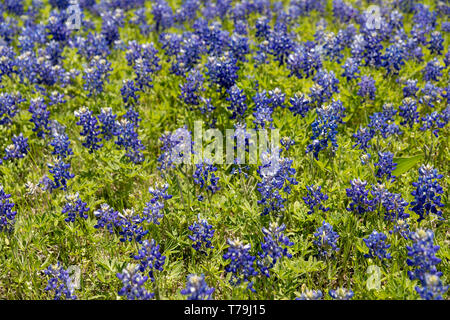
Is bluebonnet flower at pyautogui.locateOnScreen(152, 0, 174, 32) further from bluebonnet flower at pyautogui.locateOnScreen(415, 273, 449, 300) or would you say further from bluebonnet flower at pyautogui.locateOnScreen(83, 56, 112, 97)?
bluebonnet flower at pyautogui.locateOnScreen(415, 273, 449, 300)

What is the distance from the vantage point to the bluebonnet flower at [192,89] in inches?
232

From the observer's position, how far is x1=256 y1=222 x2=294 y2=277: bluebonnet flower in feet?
11.8

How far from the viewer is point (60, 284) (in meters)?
3.76

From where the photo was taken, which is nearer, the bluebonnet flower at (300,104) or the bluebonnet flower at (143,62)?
the bluebonnet flower at (300,104)

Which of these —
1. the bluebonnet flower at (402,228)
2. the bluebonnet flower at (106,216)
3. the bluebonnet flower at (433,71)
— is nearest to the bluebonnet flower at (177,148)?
the bluebonnet flower at (106,216)

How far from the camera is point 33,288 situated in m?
4.02

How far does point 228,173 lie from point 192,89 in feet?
4.27

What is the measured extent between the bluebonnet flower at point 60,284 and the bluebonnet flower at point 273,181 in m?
1.71

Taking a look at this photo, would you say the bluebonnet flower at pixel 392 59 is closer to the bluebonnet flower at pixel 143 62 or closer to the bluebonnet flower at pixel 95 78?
the bluebonnet flower at pixel 143 62

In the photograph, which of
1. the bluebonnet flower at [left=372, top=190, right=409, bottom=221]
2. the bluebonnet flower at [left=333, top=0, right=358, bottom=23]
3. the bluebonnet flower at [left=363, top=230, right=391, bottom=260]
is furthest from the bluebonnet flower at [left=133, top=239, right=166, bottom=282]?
the bluebonnet flower at [left=333, top=0, right=358, bottom=23]
